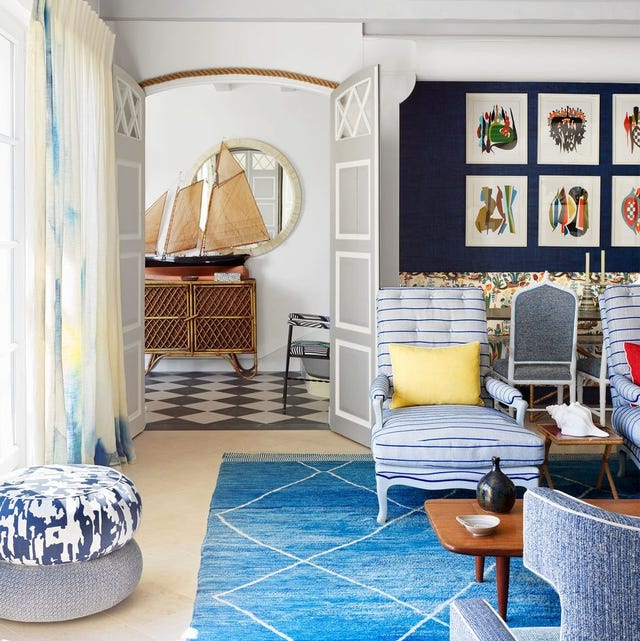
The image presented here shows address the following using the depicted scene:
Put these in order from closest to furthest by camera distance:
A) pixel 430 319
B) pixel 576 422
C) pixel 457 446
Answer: pixel 457 446
pixel 576 422
pixel 430 319

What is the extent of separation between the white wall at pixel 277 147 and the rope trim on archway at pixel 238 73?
2.59m

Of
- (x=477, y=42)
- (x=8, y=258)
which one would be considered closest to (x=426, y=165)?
(x=477, y=42)

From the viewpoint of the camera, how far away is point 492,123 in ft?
22.1

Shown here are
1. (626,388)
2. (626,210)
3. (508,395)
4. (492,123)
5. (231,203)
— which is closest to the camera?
(508,395)

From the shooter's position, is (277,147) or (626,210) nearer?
(626,210)

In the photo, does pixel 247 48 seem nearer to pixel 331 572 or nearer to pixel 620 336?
pixel 620 336

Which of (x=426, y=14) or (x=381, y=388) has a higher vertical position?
(x=426, y=14)

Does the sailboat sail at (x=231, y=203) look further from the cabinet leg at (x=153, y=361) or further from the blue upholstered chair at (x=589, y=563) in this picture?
the blue upholstered chair at (x=589, y=563)

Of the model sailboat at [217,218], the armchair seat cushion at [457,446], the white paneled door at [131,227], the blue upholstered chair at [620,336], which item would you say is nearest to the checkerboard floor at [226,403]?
the white paneled door at [131,227]

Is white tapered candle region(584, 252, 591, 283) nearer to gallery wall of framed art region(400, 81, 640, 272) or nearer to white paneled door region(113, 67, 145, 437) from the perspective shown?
gallery wall of framed art region(400, 81, 640, 272)

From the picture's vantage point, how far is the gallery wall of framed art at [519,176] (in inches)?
265

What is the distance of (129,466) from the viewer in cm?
482

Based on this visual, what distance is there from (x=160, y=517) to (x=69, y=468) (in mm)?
897

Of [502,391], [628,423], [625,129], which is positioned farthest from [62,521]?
[625,129]
